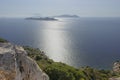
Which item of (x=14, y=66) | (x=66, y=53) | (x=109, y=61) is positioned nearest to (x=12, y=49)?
(x=14, y=66)

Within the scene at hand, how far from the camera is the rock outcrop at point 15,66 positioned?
10961mm

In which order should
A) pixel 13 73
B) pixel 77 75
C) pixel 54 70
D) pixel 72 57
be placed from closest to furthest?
1. pixel 13 73
2. pixel 54 70
3. pixel 77 75
4. pixel 72 57

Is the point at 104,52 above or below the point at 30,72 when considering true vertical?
above

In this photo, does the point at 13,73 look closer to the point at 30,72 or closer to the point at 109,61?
the point at 30,72

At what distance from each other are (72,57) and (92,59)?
8684 millimetres

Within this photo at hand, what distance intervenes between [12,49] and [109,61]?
9128 cm

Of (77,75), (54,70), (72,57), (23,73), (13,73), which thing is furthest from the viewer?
(72,57)

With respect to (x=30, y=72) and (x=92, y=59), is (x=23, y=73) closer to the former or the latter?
(x=30, y=72)

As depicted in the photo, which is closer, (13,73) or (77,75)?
(13,73)

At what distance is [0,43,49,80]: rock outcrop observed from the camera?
11.0 metres

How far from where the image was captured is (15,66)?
11.3 meters

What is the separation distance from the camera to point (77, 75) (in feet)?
113

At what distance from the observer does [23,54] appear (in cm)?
1253

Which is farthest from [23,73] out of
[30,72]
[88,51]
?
[88,51]
